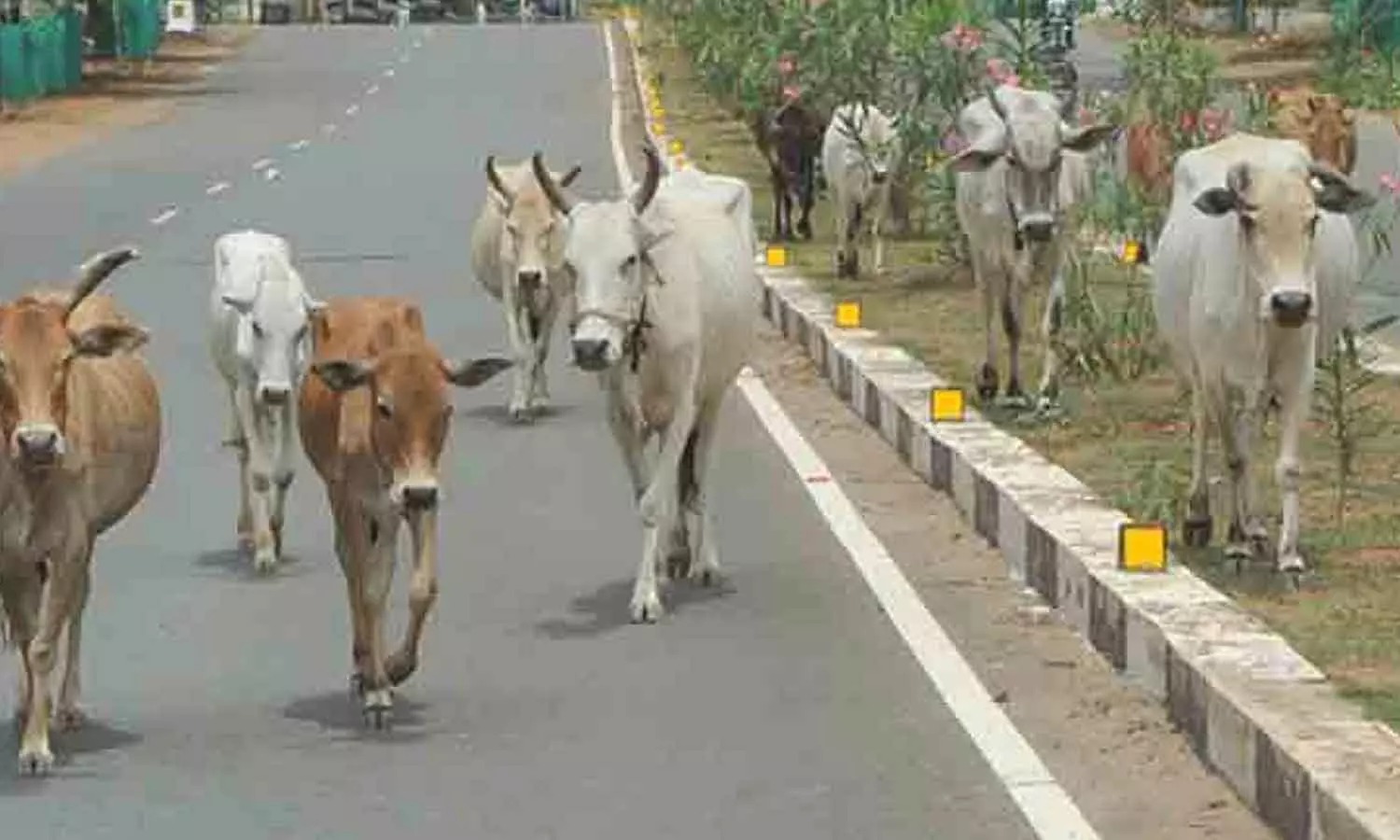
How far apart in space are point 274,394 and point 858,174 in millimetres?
11677

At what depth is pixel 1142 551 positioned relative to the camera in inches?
459

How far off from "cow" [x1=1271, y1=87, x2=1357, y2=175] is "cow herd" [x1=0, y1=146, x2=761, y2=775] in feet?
33.3

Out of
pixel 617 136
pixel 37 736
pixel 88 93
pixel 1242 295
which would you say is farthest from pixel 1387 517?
pixel 88 93

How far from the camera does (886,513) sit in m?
14.7

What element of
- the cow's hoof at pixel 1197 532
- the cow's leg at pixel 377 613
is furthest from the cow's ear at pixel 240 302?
the cow's hoof at pixel 1197 532

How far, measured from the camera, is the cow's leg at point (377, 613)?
10.4 m

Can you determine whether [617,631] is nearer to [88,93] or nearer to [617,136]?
[617,136]

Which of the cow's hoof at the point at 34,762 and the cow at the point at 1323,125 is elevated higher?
the cow at the point at 1323,125

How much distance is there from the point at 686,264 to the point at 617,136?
33.0 m

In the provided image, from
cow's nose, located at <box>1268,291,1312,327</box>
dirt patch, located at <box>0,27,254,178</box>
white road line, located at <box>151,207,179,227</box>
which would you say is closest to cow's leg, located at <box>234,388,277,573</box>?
cow's nose, located at <box>1268,291,1312,327</box>

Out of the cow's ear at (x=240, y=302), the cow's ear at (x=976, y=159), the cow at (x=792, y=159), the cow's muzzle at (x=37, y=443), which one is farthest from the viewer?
the cow at (x=792, y=159)

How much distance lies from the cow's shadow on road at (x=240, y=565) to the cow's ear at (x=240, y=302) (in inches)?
37.3

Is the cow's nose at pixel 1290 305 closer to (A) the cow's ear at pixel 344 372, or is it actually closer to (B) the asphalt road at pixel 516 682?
(B) the asphalt road at pixel 516 682

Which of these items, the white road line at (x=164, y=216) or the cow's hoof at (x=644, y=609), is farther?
the white road line at (x=164, y=216)
